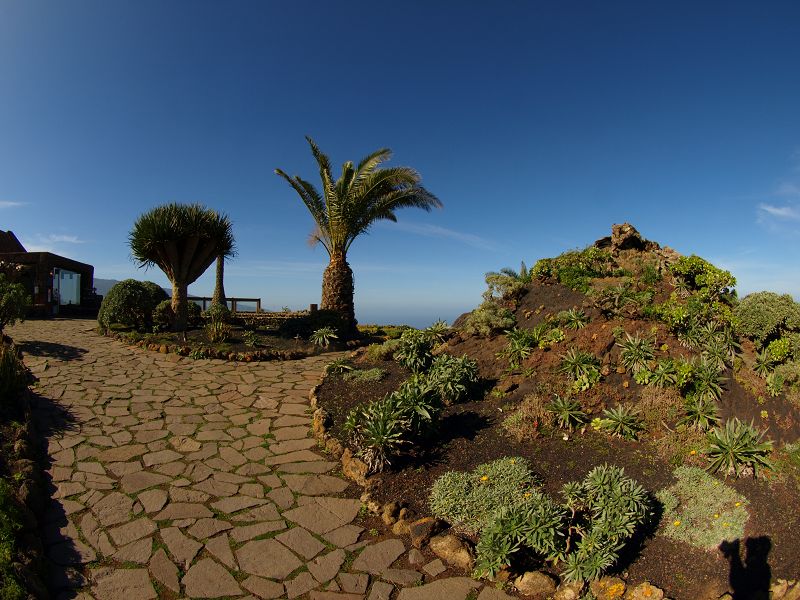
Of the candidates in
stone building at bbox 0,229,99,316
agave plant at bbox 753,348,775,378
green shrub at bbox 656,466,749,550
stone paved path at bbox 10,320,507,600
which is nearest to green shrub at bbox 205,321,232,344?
stone paved path at bbox 10,320,507,600

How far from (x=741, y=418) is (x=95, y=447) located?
7744mm

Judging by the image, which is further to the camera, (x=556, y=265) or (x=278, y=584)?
(x=556, y=265)

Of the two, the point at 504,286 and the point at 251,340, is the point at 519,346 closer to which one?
the point at 504,286

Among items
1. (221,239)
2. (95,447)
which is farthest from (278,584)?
(221,239)

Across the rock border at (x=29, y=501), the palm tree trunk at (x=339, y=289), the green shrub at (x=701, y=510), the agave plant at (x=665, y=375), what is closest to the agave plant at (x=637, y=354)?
the agave plant at (x=665, y=375)

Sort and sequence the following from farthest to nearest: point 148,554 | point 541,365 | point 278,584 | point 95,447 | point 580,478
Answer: point 541,365 < point 95,447 < point 580,478 < point 148,554 < point 278,584

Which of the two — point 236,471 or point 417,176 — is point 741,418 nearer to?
point 236,471

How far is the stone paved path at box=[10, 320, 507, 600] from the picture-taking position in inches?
129

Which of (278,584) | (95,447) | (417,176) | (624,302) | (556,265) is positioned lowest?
(278,584)

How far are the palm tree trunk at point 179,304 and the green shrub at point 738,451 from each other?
13.0m

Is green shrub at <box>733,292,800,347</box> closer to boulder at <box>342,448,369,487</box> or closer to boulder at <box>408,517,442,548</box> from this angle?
boulder at <box>408,517,442,548</box>

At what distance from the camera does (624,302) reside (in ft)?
23.1

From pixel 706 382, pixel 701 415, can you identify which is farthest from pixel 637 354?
pixel 701 415

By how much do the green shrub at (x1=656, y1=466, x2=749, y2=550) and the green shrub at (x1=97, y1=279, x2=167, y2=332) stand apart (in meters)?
14.0
